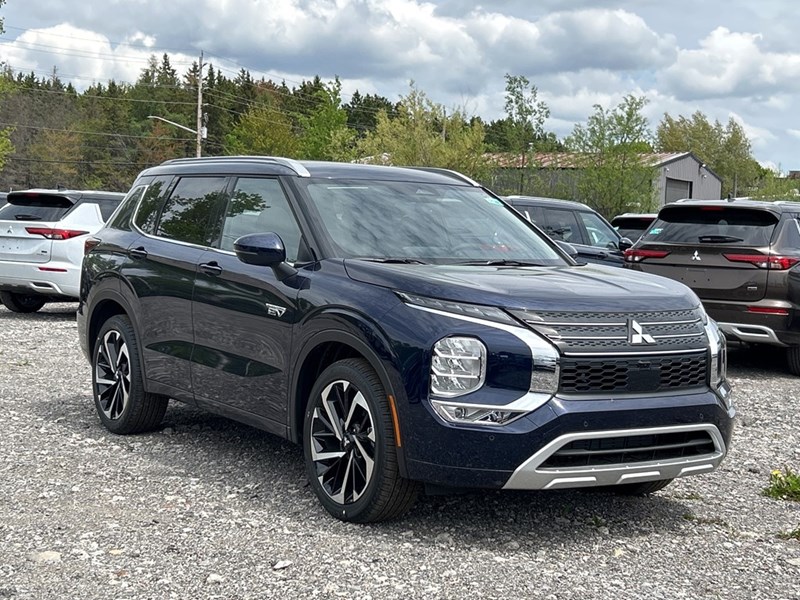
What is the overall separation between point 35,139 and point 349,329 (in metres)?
88.9

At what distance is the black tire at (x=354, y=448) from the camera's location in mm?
4984

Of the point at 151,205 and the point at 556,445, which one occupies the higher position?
the point at 151,205

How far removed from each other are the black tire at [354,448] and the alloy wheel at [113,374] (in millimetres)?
2254

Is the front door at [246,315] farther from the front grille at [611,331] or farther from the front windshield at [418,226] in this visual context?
the front grille at [611,331]

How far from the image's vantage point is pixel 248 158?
6.67m

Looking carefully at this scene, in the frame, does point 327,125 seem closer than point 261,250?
No

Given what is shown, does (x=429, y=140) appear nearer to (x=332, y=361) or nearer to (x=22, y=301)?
(x=22, y=301)

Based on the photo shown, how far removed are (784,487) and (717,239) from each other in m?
5.10

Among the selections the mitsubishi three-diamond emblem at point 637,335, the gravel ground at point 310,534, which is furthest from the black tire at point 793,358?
the mitsubishi three-diamond emblem at point 637,335

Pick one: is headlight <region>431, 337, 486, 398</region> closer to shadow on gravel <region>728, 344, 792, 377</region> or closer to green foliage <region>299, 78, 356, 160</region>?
shadow on gravel <region>728, 344, 792, 377</region>

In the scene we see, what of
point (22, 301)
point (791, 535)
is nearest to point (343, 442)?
point (791, 535)

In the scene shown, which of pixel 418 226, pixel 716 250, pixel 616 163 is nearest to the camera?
pixel 418 226

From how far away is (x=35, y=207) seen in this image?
14906 millimetres

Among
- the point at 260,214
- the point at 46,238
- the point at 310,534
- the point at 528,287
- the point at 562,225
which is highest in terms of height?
the point at 562,225
